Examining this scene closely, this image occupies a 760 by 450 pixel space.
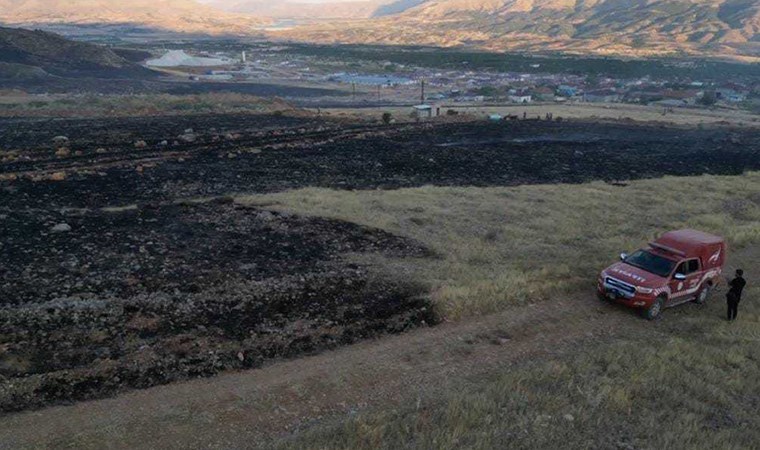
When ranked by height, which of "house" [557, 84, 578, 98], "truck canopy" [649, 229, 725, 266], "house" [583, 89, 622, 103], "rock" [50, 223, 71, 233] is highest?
"truck canopy" [649, 229, 725, 266]

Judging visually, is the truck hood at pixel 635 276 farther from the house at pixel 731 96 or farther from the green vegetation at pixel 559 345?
the house at pixel 731 96

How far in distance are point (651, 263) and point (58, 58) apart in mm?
119485

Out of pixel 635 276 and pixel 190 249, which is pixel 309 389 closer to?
pixel 190 249

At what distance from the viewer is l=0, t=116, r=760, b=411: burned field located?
13078 mm

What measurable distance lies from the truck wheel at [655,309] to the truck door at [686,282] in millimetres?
456

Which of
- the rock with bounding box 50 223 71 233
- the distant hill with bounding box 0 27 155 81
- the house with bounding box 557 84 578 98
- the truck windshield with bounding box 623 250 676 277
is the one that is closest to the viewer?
the truck windshield with bounding box 623 250 676 277

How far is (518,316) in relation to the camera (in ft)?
52.9

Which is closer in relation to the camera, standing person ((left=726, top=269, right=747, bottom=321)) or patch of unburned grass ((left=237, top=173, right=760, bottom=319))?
standing person ((left=726, top=269, right=747, bottom=321))

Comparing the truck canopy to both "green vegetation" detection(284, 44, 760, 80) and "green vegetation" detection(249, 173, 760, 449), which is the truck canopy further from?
"green vegetation" detection(284, 44, 760, 80)

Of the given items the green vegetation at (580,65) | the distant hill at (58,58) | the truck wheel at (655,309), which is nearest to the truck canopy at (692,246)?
the truck wheel at (655,309)

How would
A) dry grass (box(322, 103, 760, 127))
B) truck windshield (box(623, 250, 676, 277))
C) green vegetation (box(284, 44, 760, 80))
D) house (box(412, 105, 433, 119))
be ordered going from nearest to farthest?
truck windshield (box(623, 250, 676, 277))
house (box(412, 105, 433, 119))
dry grass (box(322, 103, 760, 127))
green vegetation (box(284, 44, 760, 80))

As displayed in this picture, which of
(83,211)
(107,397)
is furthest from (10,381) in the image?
(83,211)

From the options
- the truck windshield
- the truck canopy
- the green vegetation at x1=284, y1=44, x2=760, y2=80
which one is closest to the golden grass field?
the truck windshield

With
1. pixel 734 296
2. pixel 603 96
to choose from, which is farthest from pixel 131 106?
pixel 603 96
